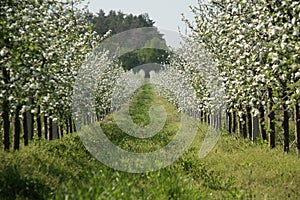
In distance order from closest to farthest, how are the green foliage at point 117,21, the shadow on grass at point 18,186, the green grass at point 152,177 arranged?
the shadow on grass at point 18,186 → the green grass at point 152,177 → the green foliage at point 117,21

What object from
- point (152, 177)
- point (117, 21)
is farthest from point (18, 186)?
point (117, 21)

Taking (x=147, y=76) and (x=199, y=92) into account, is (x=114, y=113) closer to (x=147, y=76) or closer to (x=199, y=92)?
(x=199, y=92)

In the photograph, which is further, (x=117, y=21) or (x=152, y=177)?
(x=117, y=21)

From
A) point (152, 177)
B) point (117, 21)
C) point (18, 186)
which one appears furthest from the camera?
point (117, 21)

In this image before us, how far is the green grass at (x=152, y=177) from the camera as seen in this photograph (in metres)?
9.13

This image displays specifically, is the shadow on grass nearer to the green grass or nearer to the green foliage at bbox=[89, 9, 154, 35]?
the green grass

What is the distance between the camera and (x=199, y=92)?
24781 millimetres

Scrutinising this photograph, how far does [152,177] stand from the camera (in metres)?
11.3

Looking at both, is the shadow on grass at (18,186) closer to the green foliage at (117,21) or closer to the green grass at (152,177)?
the green grass at (152,177)

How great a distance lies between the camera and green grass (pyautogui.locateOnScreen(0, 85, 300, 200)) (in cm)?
913

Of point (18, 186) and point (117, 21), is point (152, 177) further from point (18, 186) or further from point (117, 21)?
point (117, 21)

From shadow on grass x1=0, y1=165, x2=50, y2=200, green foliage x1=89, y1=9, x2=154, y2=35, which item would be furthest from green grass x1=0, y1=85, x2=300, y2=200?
green foliage x1=89, y1=9, x2=154, y2=35

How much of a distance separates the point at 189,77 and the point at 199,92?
14.7 ft

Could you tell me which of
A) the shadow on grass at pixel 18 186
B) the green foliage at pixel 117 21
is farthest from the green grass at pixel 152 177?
the green foliage at pixel 117 21
